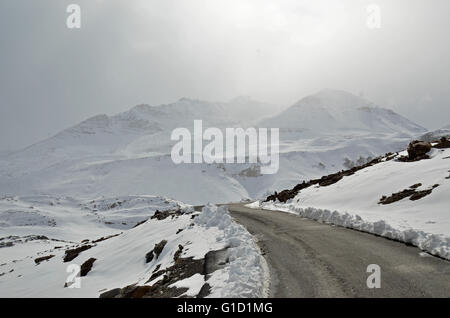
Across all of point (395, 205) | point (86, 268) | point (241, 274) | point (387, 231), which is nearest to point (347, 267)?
point (241, 274)

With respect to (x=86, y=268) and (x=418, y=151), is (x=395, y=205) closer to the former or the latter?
(x=418, y=151)

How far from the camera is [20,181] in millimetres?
186750

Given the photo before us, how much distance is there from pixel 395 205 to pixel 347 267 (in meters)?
9.63

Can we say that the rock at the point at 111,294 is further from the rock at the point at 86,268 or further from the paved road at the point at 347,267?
the rock at the point at 86,268

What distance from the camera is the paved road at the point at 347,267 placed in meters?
7.27

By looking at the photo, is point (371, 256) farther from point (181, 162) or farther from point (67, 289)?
point (181, 162)

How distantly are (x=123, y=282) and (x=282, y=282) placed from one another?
11.1m

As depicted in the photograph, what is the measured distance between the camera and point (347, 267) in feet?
29.3

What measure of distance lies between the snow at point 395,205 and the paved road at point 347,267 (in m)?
0.58

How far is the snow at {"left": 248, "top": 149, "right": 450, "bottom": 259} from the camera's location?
11293mm

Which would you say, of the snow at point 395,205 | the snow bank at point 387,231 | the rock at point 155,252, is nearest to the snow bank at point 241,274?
the snow bank at point 387,231
